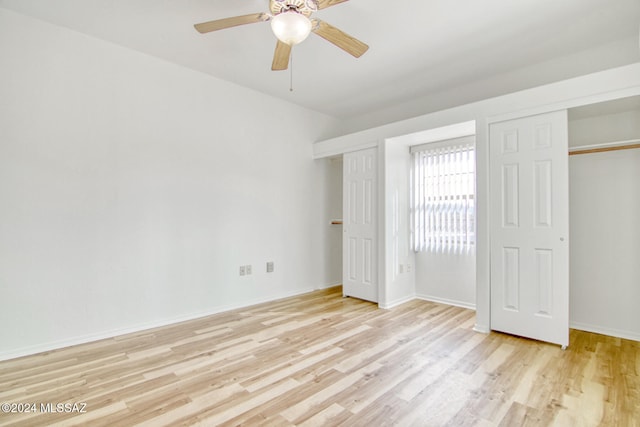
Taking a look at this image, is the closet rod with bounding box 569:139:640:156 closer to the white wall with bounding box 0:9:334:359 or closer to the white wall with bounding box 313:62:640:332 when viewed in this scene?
the white wall with bounding box 313:62:640:332

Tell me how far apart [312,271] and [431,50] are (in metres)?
3.28

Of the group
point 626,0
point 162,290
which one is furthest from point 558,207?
point 162,290

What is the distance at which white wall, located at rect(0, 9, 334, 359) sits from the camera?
2.51 m

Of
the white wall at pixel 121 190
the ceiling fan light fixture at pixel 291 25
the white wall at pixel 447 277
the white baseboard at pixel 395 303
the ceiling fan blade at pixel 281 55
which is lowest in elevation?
the white baseboard at pixel 395 303

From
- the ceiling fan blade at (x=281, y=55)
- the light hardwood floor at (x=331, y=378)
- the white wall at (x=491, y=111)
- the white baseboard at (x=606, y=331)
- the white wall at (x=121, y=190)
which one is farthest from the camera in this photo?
the white baseboard at (x=606, y=331)

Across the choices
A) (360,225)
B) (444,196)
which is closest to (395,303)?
(360,225)

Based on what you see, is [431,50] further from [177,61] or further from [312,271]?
[312,271]

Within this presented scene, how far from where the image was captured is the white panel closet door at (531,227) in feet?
8.63

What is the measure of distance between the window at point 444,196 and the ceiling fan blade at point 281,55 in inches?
92.4

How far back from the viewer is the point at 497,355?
2.50 meters

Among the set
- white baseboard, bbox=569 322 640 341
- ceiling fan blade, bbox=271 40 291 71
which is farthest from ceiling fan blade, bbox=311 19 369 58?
white baseboard, bbox=569 322 640 341

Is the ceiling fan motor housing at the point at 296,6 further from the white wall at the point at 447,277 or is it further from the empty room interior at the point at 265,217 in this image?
the white wall at the point at 447,277

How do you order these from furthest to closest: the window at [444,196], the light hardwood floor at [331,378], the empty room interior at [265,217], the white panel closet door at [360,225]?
1. the white panel closet door at [360,225]
2. the window at [444,196]
3. the empty room interior at [265,217]
4. the light hardwood floor at [331,378]

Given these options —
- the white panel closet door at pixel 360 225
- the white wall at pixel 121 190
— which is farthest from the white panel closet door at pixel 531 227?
the white wall at pixel 121 190
